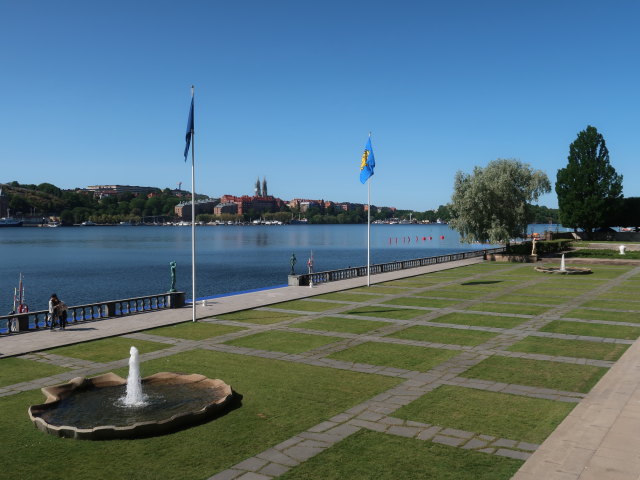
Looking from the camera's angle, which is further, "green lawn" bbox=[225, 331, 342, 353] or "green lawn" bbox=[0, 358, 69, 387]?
"green lawn" bbox=[225, 331, 342, 353]

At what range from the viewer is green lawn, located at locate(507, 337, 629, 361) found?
692 inches

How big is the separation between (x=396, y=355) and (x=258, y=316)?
373 inches

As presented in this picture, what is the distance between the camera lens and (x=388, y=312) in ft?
86.5

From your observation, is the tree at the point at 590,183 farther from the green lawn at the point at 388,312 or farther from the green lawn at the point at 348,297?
the green lawn at the point at 388,312

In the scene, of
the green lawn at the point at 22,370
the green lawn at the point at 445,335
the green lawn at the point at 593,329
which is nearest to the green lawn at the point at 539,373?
the green lawn at the point at 445,335

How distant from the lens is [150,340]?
20.6 meters

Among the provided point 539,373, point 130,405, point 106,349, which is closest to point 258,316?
point 106,349

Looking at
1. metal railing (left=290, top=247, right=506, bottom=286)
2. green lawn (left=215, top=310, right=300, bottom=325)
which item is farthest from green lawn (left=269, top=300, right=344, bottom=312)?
metal railing (left=290, top=247, right=506, bottom=286)

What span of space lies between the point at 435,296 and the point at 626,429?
2102 centimetres

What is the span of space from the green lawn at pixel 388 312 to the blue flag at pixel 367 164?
10453mm

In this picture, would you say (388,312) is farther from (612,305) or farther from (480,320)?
(612,305)

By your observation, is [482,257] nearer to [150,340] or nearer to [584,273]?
[584,273]

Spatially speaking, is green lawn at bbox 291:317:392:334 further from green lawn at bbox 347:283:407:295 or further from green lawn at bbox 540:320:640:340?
green lawn at bbox 347:283:407:295

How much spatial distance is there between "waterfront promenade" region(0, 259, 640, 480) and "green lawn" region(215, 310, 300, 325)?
2.04ft
